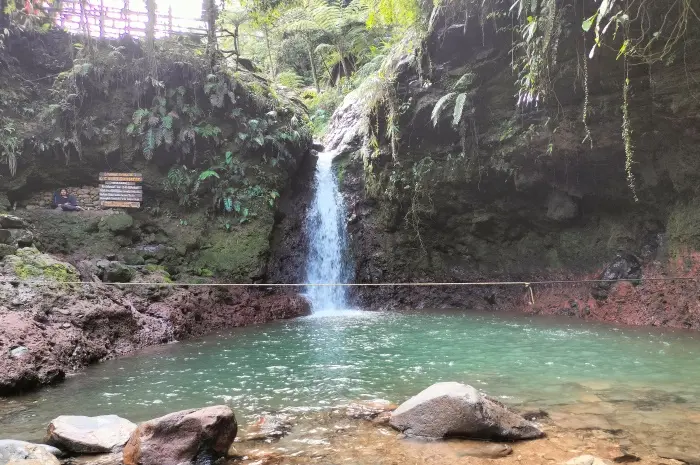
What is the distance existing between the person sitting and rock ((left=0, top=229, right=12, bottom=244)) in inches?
107

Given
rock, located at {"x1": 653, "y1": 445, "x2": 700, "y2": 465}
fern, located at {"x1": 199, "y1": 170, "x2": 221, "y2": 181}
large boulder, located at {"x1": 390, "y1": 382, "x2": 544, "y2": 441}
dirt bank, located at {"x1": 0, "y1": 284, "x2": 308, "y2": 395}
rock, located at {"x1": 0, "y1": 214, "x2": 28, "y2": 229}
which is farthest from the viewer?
fern, located at {"x1": 199, "y1": 170, "x2": 221, "y2": 181}

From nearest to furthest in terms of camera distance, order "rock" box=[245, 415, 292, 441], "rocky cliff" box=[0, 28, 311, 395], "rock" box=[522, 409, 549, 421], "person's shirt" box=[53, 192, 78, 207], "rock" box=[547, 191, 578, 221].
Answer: "rock" box=[245, 415, 292, 441]
"rock" box=[522, 409, 549, 421]
"rocky cliff" box=[0, 28, 311, 395]
"person's shirt" box=[53, 192, 78, 207]
"rock" box=[547, 191, 578, 221]

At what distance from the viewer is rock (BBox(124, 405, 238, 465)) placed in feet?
11.7

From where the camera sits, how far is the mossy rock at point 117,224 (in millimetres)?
11219

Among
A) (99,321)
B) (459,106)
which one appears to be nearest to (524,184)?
(459,106)

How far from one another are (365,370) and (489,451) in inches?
114

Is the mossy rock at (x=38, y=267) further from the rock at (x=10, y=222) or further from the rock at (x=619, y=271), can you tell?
the rock at (x=619, y=271)

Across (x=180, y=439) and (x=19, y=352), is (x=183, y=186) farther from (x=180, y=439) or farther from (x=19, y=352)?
(x=180, y=439)

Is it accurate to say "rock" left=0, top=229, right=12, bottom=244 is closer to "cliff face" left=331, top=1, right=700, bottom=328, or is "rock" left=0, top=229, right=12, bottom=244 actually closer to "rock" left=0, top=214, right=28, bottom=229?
"rock" left=0, top=214, right=28, bottom=229

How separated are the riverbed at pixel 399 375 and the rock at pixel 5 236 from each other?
368 centimetres

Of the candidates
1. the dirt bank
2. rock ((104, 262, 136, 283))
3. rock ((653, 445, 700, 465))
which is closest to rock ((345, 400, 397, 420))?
rock ((653, 445, 700, 465))

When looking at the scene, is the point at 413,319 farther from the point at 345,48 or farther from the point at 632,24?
the point at 345,48

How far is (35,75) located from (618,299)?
1586cm

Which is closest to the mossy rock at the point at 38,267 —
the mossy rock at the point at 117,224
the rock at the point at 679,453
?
the mossy rock at the point at 117,224
